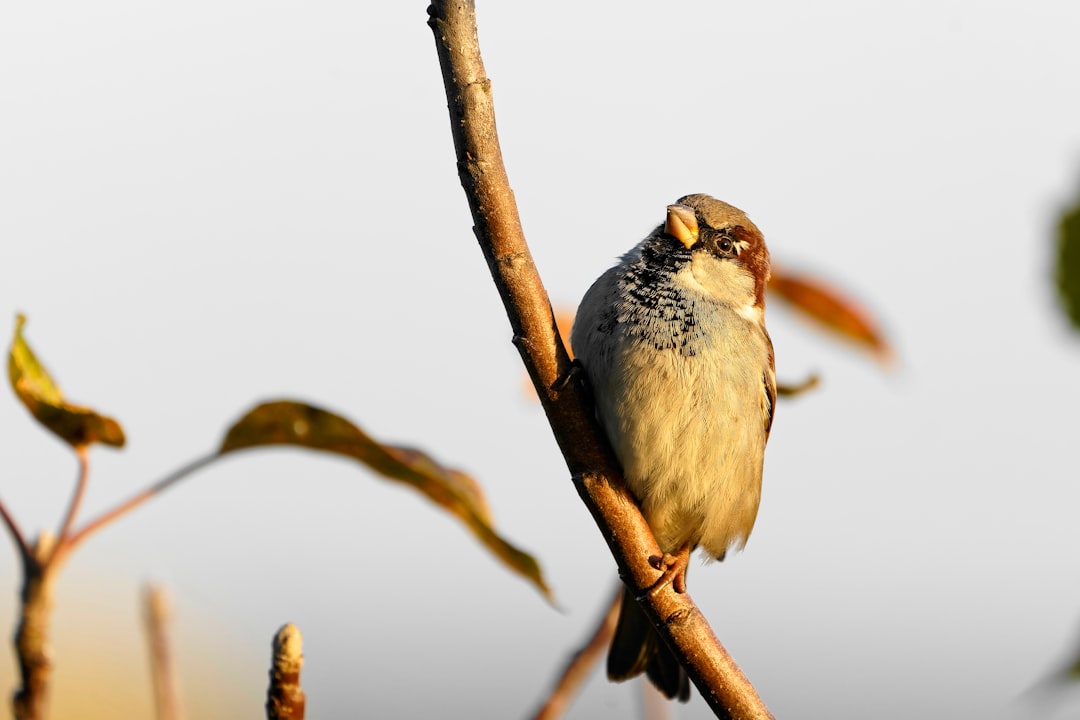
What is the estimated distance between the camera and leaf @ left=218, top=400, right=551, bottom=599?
1415mm

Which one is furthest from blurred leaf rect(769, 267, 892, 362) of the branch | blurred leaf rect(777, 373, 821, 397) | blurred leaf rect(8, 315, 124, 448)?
blurred leaf rect(8, 315, 124, 448)

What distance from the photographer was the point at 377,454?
1442 mm

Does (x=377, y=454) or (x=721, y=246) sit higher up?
(x=721, y=246)

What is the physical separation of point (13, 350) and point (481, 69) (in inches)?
24.5

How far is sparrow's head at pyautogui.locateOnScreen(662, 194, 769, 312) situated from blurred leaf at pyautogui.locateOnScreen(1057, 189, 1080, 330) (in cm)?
190

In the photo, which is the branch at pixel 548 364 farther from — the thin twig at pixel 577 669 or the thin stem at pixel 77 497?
the thin stem at pixel 77 497

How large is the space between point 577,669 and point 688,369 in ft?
3.14

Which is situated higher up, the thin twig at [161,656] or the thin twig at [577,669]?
the thin twig at [161,656]

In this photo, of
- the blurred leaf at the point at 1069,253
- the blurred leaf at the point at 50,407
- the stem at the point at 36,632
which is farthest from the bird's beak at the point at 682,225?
the blurred leaf at the point at 1069,253

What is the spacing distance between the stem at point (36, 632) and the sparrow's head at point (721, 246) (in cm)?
152

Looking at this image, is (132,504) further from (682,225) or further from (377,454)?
(682,225)

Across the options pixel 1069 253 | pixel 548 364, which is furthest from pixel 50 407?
pixel 1069 253

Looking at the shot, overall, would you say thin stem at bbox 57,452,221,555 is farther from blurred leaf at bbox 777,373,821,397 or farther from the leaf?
blurred leaf at bbox 777,373,821,397

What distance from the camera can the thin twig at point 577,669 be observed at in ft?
4.45
